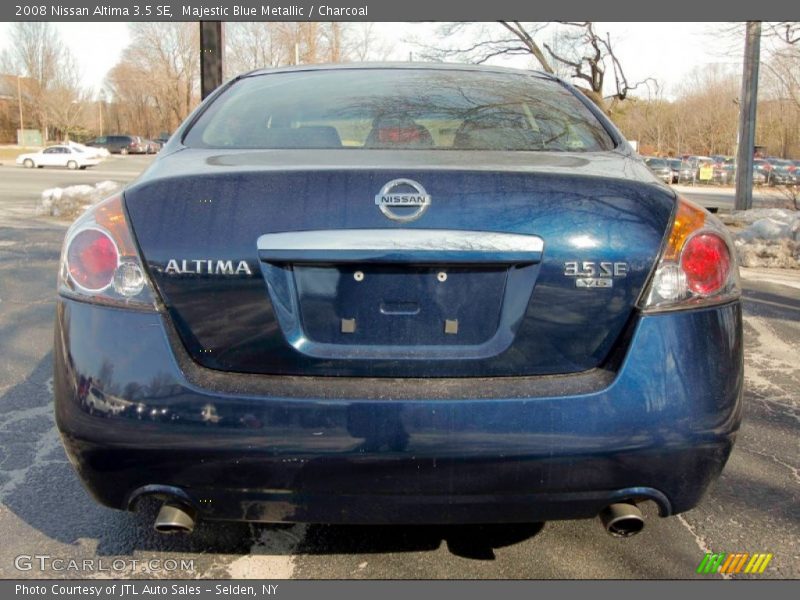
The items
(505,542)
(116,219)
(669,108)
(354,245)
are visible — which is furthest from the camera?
(669,108)

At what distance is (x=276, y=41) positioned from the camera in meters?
31.7

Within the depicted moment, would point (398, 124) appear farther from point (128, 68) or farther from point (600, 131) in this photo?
point (128, 68)

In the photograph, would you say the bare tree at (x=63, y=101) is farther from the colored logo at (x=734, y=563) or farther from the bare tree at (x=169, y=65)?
the colored logo at (x=734, y=563)

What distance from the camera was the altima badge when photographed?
1.84 meters

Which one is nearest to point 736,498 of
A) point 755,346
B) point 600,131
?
point 600,131

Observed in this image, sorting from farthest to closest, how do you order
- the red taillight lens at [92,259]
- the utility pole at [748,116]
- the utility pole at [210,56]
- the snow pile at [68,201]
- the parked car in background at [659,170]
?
1. the utility pole at [748,116]
2. the snow pile at [68,201]
3. the utility pole at [210,56]
4. the parked car in background at [659,170]
5. the red taillight lens at [92,259]

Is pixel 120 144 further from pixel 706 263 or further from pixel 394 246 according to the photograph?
pixel 706 263

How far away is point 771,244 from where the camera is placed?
8.75 meters

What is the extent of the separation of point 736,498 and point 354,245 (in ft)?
6.50

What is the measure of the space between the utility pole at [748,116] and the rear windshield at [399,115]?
12640mm

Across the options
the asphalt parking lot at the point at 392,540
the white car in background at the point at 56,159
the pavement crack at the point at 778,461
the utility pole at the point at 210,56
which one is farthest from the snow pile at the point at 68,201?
the white car in background at the point at 56,159

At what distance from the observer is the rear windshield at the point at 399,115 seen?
246 cm

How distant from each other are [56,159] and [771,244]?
41241 mm

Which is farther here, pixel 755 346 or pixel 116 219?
pixel 755 346
